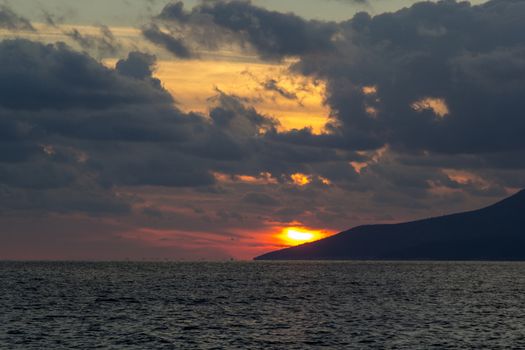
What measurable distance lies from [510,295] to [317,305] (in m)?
55.6

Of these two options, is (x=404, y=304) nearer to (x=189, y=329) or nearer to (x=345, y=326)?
(x=345, y=326)

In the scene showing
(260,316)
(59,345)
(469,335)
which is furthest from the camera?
(260,316)

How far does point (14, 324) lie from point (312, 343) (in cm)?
4154

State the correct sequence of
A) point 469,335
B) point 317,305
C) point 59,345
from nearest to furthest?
point 59,345, point 469,335, point 317,305

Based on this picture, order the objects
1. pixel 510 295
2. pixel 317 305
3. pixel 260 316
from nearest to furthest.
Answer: pixel 260 316 → pixel 317 305 → pixel 510 295

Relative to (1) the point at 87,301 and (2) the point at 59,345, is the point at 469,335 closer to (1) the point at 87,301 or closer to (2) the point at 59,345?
(2) the point at 59,345

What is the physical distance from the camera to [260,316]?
120938mm

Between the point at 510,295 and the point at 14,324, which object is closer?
the point at 14,324

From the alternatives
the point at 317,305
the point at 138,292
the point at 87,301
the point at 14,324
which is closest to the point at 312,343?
the point at 14,324

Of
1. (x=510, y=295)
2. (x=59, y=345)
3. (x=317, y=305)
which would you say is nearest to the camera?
(x=59, y=345)

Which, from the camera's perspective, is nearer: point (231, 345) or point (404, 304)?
point (231, 345)

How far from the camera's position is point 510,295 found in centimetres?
17625

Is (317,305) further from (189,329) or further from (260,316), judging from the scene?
(189,329)

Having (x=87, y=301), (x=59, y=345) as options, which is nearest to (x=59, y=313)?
(x=87, y=301)
